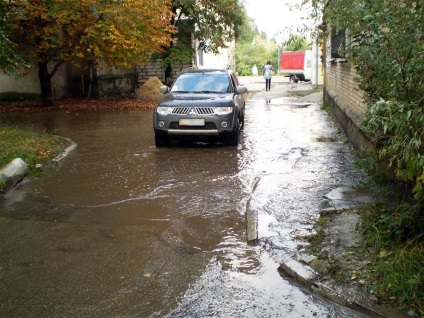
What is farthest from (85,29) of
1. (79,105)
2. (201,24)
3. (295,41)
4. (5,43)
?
(295,41)

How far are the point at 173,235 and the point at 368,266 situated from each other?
7.25 feet

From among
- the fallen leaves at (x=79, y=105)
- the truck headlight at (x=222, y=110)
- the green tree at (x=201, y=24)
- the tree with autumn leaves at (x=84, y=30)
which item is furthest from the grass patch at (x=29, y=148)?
the green tree at (x=201, y=24)

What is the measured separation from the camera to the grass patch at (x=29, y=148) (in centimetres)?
849

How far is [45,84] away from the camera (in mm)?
20047

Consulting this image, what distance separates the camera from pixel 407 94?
Result: 429 cm

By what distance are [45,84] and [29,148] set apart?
37.7 feet

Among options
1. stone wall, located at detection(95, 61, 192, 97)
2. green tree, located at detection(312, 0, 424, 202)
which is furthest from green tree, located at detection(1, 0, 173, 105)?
green tree, located at detection(312, 0, 424, 202)

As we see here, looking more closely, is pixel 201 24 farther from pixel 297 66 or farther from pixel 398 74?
pixel 398 74

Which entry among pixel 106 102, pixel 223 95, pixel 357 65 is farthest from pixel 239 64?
pixel 357 65

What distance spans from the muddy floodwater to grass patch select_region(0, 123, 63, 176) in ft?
1.25

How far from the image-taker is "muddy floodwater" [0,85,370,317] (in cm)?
393

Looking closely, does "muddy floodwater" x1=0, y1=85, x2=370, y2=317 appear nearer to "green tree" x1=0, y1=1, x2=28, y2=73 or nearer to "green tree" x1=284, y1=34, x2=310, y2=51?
"green tree" x1=284, y1=34, x2=310, y2=51

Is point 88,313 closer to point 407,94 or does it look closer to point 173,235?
point 173,235

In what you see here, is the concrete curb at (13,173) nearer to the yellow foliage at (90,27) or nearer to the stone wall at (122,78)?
the yellow foliage at (90,27)
